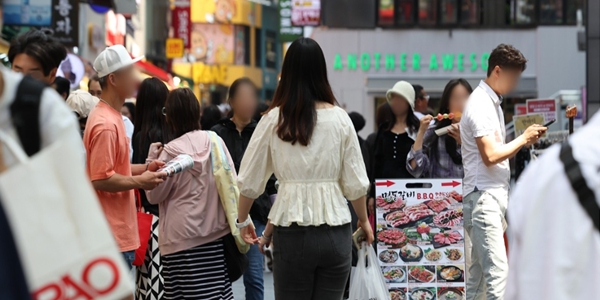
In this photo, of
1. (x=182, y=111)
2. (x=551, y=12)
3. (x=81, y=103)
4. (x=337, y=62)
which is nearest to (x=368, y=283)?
(x=182, y=111)

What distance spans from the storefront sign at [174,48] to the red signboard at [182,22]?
210 cm

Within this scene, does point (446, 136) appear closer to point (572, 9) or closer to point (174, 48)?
point (572, 9)

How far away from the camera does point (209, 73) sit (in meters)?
57.3

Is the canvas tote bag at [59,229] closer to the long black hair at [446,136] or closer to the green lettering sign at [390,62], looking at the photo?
the long black hair at [446,136]

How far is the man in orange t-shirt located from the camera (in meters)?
4.97

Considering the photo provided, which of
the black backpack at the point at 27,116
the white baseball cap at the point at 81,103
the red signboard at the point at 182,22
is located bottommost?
the black backpack at the point at 27,116

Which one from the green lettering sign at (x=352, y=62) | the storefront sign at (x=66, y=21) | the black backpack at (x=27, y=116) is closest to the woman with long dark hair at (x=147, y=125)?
the black backpack at (x=27, y=116)

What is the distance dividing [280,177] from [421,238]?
8.04 ft

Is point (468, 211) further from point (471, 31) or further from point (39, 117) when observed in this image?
point (471, 31)

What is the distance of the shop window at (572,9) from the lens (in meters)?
31.5

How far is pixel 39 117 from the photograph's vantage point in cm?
233

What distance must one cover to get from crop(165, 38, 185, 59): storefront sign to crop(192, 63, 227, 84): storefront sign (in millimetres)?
16357

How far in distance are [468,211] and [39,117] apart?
445cm

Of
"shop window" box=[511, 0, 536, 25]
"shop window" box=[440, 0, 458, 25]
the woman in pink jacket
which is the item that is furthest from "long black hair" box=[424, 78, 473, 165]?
"shop window" box=[511, 0, 536, 25]
